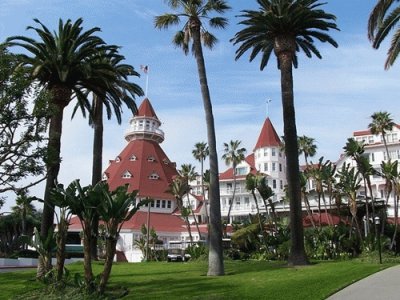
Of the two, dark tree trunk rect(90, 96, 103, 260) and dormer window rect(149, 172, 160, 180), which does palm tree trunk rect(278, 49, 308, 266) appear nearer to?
dark tree trunk rect(90, 96, 103, 260)

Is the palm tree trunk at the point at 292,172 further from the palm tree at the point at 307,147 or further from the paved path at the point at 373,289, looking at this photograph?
the palm tree at the point at 307,147

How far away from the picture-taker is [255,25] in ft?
101

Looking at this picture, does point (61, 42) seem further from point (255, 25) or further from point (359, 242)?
point (359, 242)

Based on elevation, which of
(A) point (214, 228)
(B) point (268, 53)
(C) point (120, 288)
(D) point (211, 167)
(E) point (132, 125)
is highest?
(E) point (132, 125)

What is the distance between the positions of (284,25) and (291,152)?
7.98 metres

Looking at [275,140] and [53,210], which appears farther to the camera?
[275,140]

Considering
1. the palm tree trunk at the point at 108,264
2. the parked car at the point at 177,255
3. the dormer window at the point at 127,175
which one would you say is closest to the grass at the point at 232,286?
the palm tree trunk at the point at 108,264

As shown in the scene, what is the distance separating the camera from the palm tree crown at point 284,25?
2959cm

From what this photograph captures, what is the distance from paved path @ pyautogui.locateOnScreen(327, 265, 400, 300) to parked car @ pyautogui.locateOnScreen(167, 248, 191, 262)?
3227 cm

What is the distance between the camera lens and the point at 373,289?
16484mm

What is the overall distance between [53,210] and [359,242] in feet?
90.0

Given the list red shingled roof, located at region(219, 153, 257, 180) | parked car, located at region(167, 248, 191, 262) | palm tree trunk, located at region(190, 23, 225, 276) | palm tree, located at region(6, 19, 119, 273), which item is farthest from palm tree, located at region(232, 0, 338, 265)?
red shingled roof, located at region(219, 153, 257, 180)

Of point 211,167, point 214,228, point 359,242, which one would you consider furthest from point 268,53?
point 359,242

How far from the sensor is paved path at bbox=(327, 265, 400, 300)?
48.8ft
